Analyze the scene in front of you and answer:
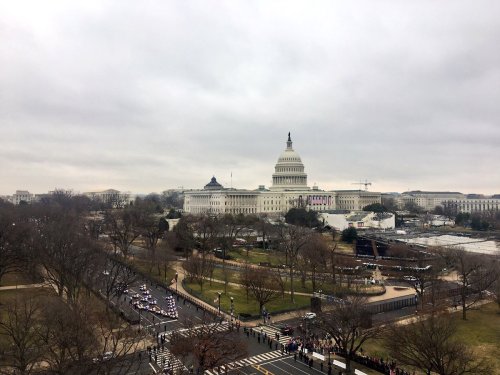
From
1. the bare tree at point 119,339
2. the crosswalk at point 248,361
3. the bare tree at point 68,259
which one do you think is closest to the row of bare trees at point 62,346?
the bare tree at point 119,339

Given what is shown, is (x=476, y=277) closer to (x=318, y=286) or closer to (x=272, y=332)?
(x=318, y=286)

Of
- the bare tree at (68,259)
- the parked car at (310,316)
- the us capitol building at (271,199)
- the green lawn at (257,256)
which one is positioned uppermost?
the us capitol building at (271,199)

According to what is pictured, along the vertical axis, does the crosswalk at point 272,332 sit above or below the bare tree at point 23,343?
below

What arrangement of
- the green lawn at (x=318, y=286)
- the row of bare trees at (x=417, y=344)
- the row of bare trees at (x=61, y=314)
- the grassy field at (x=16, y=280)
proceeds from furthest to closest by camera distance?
1. the green lawn at (x=318, y=286)
2. the grassy field at (x=16, y=280)
3. the row of bare trees at (x=417, y=344)
4. the row of bare trees at (x=61, y=314)

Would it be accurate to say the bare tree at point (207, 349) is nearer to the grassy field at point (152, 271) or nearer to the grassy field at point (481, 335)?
the grassy field at point (481, 335)

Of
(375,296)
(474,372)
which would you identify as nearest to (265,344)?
(474,372)

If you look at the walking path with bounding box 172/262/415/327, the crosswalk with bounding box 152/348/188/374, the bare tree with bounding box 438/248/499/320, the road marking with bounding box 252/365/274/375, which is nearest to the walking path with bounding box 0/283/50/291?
the walking path with bounding box 172/262/415/327
